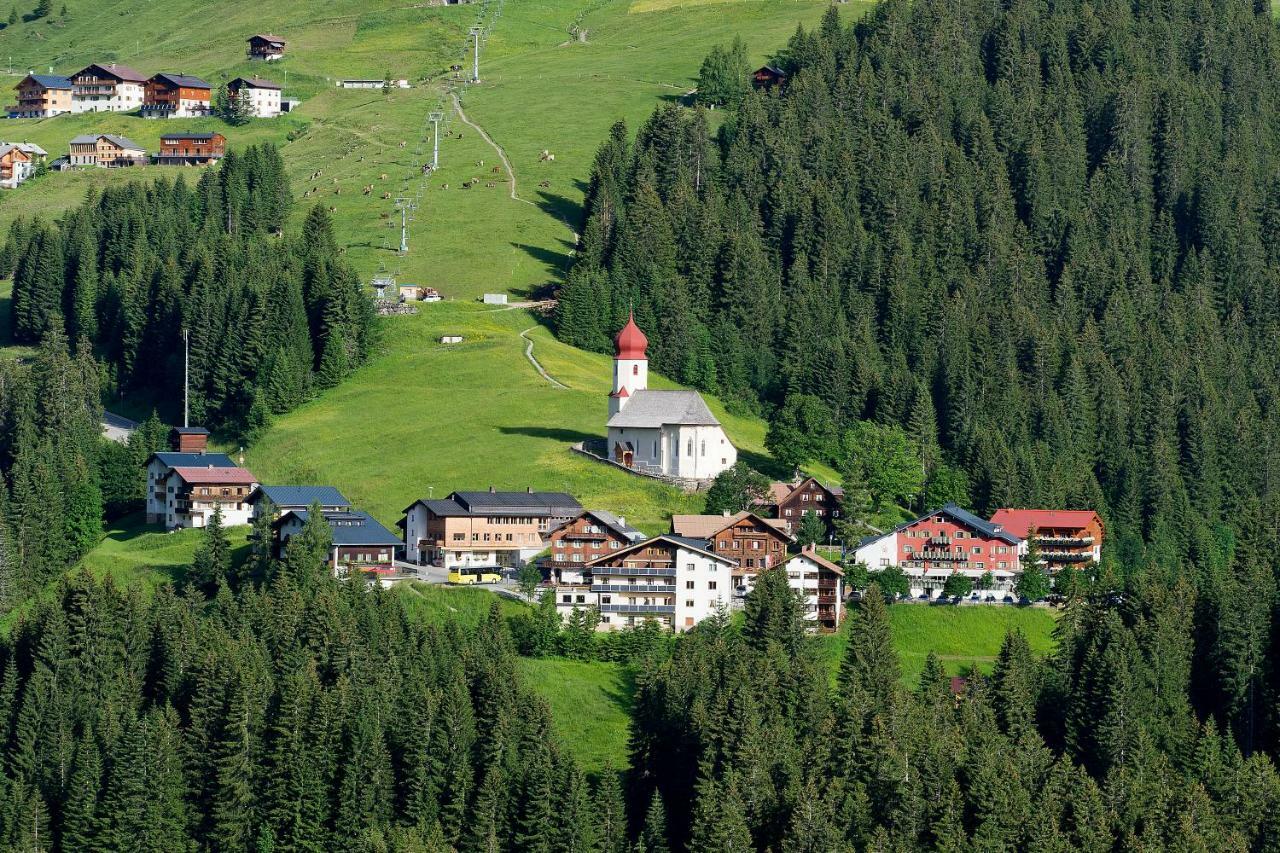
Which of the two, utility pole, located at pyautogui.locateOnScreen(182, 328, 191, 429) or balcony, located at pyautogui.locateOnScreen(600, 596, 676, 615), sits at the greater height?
utility pole, located at pyautogui.locateOnScreen(182, 328, 191, 429)

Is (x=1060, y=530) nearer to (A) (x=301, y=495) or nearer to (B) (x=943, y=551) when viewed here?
(B) (x=943, y=551)

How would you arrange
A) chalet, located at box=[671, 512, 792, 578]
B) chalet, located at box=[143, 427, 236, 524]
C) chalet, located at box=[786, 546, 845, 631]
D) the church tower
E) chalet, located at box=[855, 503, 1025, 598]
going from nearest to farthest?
1. chalet, located at box=[786, 546, 845, 631]
2. chalet, located at box=[671, 512, 792, 578]
3. chalet, located at box=[855, 503, 1025, 598]
4. chalet, located at box=[143, 427, 236, 524]
5. the church tower

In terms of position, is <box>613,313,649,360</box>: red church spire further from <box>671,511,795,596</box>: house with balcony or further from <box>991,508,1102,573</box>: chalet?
<box>991,508,1102,573</box>: chalet

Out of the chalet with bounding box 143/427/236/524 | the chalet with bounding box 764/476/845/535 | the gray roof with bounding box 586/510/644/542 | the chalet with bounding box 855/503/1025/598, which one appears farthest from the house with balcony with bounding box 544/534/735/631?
the chalet with bounding box 143/427/236/524

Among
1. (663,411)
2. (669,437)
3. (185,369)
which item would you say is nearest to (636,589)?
(669,437)

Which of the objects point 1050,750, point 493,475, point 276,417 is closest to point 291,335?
point 276,417

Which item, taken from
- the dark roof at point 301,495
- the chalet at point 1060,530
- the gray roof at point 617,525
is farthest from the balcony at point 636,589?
the chalet at point 1060,530

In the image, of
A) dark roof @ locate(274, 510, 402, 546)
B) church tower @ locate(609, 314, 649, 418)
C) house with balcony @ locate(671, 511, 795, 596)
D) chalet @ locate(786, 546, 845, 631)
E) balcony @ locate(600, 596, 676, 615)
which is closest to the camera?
balcony @ locate(600, 596, 676, 615)

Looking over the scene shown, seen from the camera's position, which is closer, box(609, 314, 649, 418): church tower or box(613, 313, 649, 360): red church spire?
box(609, 314, 649, 418): church tower
